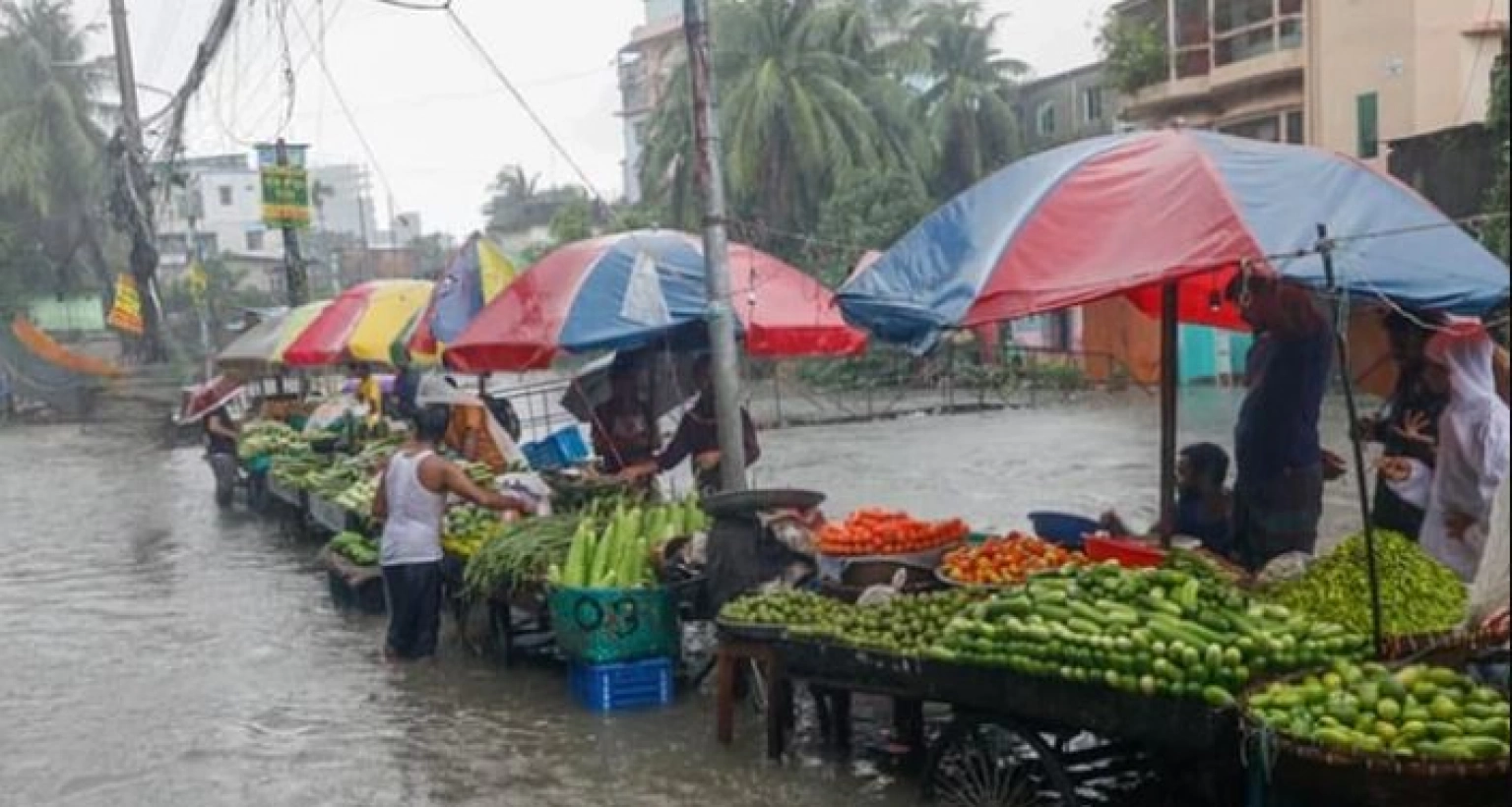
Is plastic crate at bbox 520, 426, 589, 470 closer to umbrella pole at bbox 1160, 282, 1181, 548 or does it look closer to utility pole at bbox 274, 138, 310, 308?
umbrella pole at bbox 1160, 282, 1181, 548

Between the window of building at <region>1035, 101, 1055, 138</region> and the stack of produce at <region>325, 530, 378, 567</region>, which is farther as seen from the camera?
the window of building at <region>1035, 101, 1055, 138</region>

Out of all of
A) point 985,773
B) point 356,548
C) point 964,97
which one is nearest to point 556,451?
point 356,548

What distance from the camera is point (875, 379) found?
34.6 m

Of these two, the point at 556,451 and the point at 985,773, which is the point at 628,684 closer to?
the point at 985,773

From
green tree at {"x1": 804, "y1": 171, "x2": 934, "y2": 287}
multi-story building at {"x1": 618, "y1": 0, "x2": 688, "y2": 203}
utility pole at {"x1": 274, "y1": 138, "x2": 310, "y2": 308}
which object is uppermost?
multi-story building at {"x1": 618, "y1": 0, "x2": 688, "y2": 203}

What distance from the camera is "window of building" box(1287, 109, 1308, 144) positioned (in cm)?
2827

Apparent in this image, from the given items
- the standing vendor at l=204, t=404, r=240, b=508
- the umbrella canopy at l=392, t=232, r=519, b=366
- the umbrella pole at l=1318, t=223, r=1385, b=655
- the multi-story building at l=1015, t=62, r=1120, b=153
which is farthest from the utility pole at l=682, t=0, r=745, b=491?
the multi-story building at l=1015, t=62, r=1120, b=153

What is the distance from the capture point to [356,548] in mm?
11445

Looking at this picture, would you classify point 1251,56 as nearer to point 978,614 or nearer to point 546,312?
point 546,312

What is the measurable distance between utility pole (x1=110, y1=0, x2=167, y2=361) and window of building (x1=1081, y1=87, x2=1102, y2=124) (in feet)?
79.4

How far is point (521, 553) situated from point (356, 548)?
3460mm

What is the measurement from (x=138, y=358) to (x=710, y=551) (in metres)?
39.8

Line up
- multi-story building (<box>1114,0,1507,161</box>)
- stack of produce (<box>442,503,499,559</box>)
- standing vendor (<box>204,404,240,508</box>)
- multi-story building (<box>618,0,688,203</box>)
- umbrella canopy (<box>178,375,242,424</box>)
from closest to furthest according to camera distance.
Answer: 1. stack of produce (<box>442,503,499,559</box>)
2. standing vendor (<box>204,404,240,508</box>)
3. umbrella canopy (<box>178,375,242,424</box>)
4. multi-story building (<box>1114,0,1507,161</box>)
5. multi-story building (<box>618,0,688,203</box>)

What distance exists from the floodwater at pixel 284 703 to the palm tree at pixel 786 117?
73.2 ft
